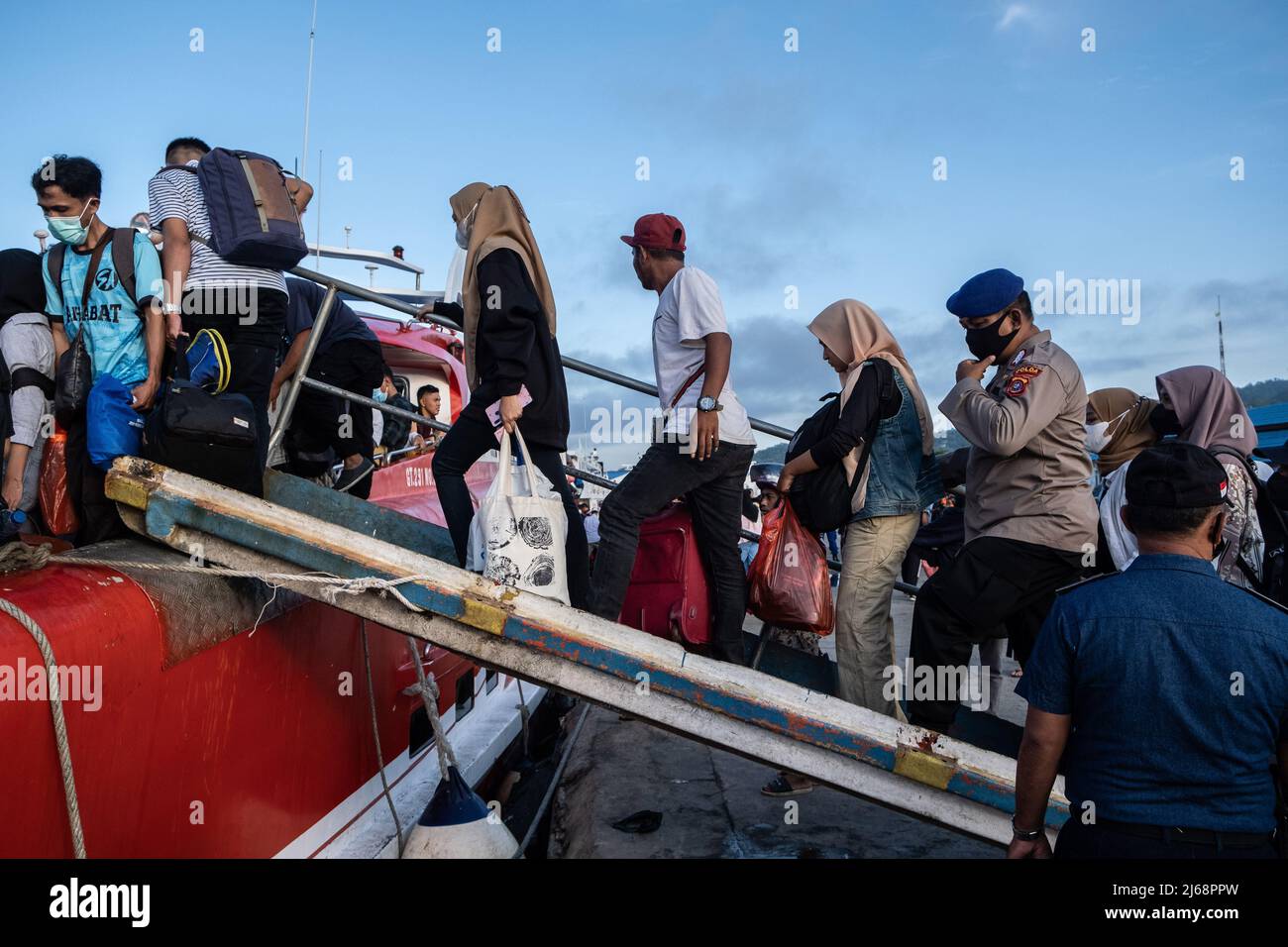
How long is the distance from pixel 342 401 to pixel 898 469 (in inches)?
117

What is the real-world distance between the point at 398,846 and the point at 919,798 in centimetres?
188

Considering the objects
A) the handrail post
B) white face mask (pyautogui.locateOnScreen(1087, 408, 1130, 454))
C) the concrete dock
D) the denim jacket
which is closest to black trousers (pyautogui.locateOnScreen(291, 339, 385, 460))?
the handrail post

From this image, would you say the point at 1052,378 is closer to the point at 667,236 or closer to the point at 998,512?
the point at 998,512

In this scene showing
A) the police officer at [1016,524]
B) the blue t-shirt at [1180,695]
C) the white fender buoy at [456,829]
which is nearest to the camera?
the blue t-shirt at [1180,695]

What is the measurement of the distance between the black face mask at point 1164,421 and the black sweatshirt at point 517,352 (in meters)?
2.49

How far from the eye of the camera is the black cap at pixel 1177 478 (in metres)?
2.02

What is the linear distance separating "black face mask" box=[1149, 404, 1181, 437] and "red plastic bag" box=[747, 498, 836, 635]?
1.55 meters

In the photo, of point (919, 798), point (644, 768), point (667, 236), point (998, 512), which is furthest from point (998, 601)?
point (644, 768)

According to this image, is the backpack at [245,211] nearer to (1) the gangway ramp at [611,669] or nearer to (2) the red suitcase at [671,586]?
(1) the gangway ramp at [611,669]

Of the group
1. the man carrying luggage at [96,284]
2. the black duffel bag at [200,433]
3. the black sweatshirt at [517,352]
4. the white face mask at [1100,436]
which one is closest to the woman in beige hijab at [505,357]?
the black sweatshirt at [517,352]

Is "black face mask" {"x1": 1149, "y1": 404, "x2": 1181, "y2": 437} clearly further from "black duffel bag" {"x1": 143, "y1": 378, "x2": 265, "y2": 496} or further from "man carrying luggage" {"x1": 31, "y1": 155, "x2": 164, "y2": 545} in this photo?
"man carrying luggage" {"x1": 31, "y1": 155, "x2": 164, "y2": 545}

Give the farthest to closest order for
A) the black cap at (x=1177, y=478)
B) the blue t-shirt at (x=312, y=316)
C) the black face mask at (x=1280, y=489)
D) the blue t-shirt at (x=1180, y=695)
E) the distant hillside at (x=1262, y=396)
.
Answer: the distant hillside at (x=1262, y=396), the black face mask at (x=1280, y=489), the blue t-shirt at (x=312, y=316), the black cap at (x=1177, y=478), the blue t-shirt at (x=1180, y=695)

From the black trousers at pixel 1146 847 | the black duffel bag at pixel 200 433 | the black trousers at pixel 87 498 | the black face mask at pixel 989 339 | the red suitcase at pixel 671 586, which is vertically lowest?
the black trousers at pixel 1146 847

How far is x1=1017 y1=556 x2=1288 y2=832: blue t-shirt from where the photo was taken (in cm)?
191
